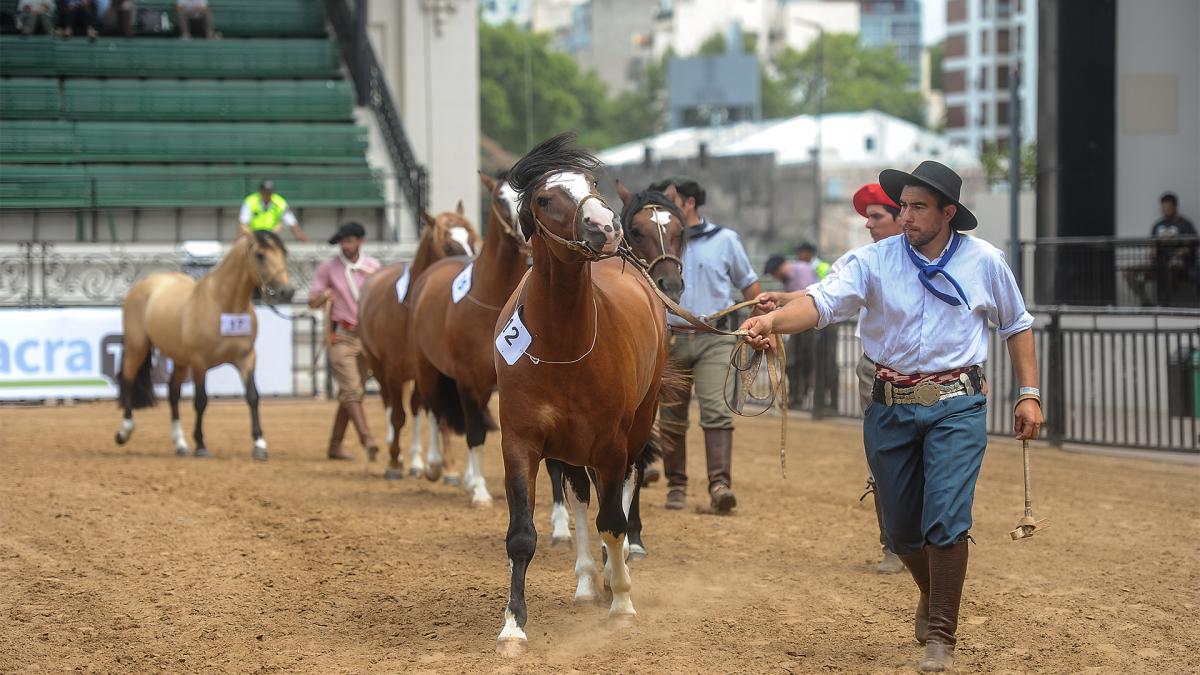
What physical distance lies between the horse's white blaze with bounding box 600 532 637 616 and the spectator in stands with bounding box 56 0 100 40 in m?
24.7

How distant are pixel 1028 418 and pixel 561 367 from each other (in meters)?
2.01

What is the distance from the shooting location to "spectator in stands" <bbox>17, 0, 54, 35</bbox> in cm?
2816

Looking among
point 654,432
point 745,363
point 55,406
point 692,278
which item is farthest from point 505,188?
point 55,406

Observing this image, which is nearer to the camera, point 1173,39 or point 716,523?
point 716,523

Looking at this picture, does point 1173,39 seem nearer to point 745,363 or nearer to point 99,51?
point 745,363

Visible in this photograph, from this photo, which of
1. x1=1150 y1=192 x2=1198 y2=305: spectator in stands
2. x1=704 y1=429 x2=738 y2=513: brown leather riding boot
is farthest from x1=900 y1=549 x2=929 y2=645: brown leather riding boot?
x1=1150 y1=192 x2=1198 y2=305: spectator in stands

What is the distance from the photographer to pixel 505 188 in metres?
10.3

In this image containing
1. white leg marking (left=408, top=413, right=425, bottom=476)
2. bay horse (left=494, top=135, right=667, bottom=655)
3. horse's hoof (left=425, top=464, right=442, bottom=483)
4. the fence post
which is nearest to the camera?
bay horse (left=494, top=135, right=667, bottom=655)

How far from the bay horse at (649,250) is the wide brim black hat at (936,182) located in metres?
2.42

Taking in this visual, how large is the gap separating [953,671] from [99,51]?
2593cm

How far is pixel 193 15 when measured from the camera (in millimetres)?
29688

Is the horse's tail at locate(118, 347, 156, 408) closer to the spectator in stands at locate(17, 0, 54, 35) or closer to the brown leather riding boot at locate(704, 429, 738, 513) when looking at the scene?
the brown leather riding boot at locate(704, 429, 738, 513)

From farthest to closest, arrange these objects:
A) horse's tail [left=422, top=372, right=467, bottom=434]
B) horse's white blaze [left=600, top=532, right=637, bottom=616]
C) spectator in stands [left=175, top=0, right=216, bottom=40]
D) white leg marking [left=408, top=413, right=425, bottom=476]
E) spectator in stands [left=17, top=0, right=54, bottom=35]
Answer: spectator in stands [left=175, top=0, right=216, bottom=40]
spectator in stands [left=17, top=0, right=54, bottom=35]
white leg marking [left=408, top=413, right=425, bottom=476]
horse's tail [left=422, top=372, right=467, bottom=434]
horse's white blaze [left=600, top=532, right=637, bottom=616]

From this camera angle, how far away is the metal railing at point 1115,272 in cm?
1902
